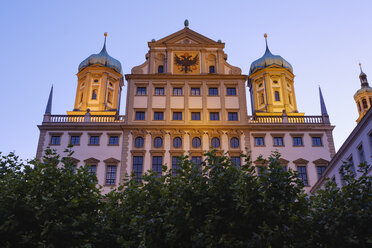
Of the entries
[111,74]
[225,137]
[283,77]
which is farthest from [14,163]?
[283,77]

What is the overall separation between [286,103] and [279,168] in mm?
37886

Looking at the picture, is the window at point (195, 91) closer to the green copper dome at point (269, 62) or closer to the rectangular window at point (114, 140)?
the rectangular window at point (114, 140)

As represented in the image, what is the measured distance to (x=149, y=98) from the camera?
1790 inches

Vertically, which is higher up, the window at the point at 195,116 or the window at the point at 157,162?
the window at the point at 195,116

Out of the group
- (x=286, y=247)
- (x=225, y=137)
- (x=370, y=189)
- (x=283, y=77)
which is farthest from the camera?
(x=283, y=77)

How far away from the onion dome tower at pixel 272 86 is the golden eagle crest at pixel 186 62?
451 inches

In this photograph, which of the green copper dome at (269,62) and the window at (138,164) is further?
the green copper dome at (269,62)

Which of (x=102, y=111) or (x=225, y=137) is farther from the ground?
(x=102, y=111)

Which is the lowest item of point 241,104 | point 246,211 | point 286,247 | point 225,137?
point 286,247

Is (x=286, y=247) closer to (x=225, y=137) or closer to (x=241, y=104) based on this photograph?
(x=225, y=137)

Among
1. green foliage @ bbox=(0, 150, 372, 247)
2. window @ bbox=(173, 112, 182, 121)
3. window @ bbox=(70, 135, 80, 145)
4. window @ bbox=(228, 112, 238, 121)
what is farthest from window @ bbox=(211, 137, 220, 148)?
green foliage @ bbox=(0, 150, 372, 247)

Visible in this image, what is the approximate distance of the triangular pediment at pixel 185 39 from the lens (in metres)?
49.2

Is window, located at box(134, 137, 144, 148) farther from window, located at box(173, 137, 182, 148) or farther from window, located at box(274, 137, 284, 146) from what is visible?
window, located at box(274, 137, 284, 146)

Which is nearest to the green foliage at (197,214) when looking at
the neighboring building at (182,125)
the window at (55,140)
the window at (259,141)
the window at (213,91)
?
the neighboring building at (182,125)
